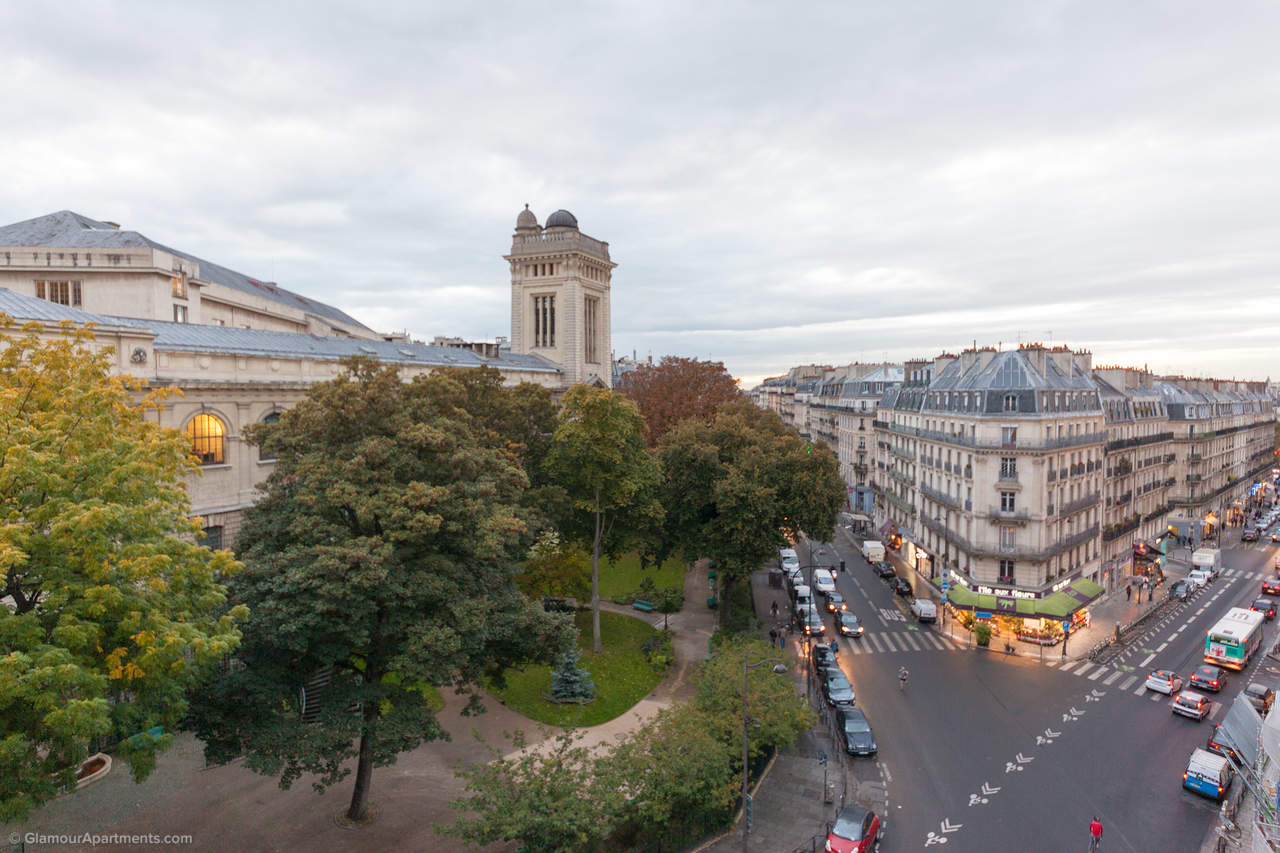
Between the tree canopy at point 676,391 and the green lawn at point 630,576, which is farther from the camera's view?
the tree canopy at point 676,391

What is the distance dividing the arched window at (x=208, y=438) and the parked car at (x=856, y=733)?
1228 inches

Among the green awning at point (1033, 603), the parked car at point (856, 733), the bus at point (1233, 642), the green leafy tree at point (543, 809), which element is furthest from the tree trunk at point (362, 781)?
the bus at point (1233, 642)

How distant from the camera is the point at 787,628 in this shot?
44938mm

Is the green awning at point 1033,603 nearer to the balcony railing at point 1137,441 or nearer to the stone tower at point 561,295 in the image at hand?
the balcony railing at point 1137,441

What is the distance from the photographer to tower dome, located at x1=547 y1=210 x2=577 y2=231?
78.4 metres

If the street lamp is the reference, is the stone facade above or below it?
above

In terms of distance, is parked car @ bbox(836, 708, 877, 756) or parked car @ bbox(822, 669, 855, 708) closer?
parked car @ bbox(836, 708, 877, 756)

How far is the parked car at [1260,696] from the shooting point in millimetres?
33200

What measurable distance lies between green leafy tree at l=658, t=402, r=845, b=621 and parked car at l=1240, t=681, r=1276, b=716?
68.3 ft

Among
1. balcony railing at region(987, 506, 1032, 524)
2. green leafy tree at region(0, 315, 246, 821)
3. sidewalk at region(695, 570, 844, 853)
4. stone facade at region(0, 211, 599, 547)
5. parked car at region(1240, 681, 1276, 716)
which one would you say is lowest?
sidewalk at region(695, 570, 844, 853)

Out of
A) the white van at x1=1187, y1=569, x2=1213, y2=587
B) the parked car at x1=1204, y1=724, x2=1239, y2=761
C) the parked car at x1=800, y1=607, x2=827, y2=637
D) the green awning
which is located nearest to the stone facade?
the parked car at x1=800, y1=607, x2=827, y2=637

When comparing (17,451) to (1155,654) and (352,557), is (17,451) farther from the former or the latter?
(1155,654)

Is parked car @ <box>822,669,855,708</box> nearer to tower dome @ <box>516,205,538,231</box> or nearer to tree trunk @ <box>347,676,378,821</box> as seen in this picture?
tree trunk @ <box>347,676,378,821</box>

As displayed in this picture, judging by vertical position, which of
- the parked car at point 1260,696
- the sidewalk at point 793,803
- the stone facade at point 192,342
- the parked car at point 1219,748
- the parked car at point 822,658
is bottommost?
the sidewalk at point 793,803
